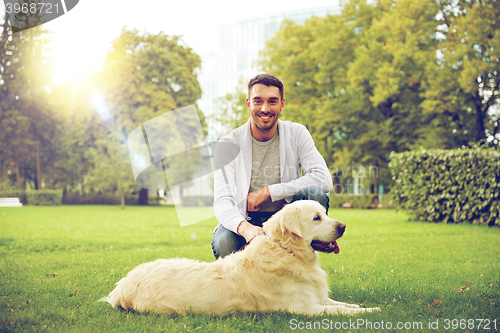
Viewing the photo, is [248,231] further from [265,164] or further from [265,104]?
[265,104]

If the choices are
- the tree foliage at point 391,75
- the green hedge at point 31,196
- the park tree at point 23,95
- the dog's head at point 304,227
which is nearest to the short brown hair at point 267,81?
the dog's head at point 304,227

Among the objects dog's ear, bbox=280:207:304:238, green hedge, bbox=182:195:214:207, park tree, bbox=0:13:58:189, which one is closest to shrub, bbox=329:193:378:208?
green hedge, bbox=182:195:214:207

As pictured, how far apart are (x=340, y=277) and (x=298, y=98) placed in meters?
23.8

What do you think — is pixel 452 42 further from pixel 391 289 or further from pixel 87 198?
pixel 87 198

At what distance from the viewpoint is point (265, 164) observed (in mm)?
4672

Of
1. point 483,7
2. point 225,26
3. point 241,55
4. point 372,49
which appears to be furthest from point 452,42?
point 225,26

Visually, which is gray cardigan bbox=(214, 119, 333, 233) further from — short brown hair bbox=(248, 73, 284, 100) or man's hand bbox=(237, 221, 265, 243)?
short brown hair bbox=(248, 73, 284, 100)

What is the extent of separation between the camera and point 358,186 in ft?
119

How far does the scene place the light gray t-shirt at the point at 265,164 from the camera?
4.64m

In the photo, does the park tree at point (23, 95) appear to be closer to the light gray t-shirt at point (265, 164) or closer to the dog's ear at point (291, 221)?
the light gray t-shirt at point (265, 164)

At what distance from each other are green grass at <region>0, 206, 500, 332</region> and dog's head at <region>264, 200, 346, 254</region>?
2.22ft

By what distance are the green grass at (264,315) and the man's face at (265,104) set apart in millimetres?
2177

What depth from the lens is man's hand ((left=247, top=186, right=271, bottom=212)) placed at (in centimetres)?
431

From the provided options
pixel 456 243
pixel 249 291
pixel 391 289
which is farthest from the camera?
pixel 456 243
